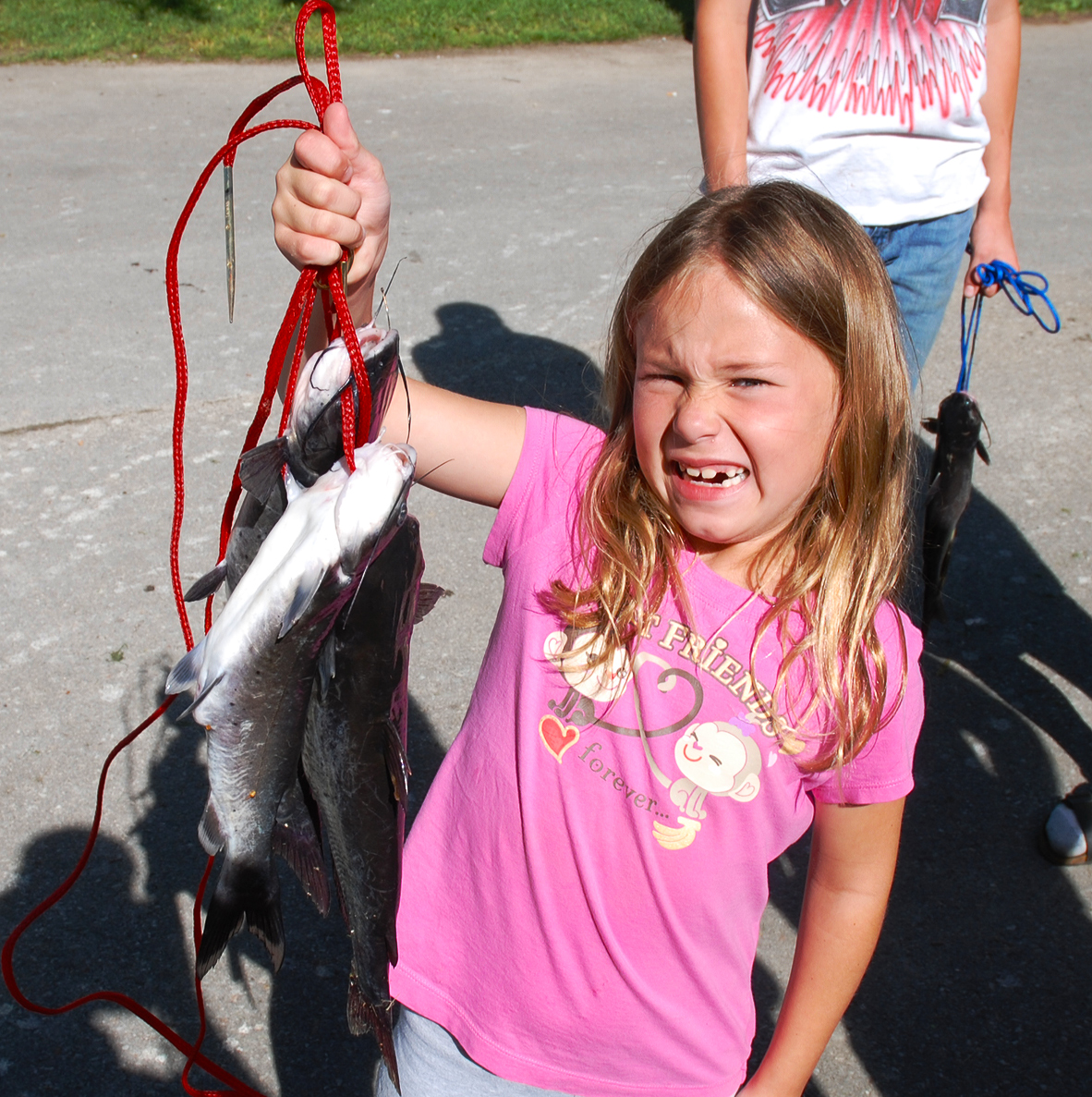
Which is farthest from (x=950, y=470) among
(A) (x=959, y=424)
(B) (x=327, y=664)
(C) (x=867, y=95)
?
(B) (x=327, y=664)

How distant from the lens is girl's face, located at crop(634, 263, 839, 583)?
1.55m

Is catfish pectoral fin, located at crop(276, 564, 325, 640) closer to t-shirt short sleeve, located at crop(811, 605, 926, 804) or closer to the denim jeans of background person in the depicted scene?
t-shirt short sleeve, located at crop(811, 605, 926, 804)

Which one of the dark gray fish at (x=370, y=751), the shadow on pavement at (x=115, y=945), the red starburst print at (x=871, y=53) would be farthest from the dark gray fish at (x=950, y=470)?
the dark gray fish at (x=370, y=751)

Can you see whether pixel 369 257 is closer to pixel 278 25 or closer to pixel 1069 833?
pixel 1069 833

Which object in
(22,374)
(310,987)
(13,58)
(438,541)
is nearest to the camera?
(310,987)

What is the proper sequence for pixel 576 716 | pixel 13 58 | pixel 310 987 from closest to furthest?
pixel 576 716 < pixel 310 987 < pixel 13 58

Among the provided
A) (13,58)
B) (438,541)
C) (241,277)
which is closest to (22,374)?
(241,277)

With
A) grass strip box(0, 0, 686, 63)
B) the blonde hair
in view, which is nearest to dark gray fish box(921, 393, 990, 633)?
the blonde hair

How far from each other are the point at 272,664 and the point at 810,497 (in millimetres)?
901

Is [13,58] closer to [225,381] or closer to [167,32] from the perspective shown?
[167,32]

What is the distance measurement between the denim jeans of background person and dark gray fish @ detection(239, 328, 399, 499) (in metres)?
1.66

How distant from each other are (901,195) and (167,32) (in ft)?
27.8

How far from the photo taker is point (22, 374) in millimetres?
4914

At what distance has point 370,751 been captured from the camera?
1.38 m
